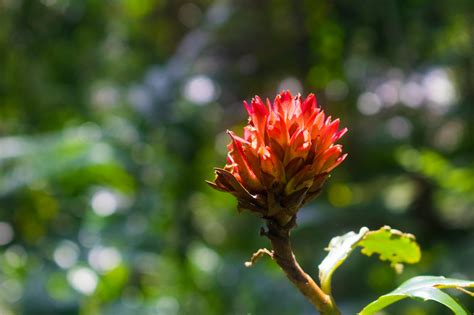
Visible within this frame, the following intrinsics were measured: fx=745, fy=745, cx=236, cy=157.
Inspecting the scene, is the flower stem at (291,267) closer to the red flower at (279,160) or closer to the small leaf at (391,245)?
the red flower at (279,160)

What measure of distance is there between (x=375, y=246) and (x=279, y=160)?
0.55 ft

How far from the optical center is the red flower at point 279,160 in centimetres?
52

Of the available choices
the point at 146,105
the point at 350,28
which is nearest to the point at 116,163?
the point at 146,105

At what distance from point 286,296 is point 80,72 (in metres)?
1.86

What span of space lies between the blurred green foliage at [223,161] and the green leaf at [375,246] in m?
1.64

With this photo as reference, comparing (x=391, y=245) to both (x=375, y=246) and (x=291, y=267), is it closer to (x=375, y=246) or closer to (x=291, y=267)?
(x=375, y=246)

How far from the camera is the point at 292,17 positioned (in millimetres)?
2861

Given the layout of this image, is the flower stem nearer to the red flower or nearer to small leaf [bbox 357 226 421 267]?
the red flower

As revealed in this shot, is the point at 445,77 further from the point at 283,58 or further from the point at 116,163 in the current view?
the point at 116,163

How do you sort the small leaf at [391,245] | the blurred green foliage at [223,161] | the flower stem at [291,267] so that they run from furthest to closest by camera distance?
the blurred green foliage at [223,161], the small leaf at [391,245], the flower stem at [291,267]

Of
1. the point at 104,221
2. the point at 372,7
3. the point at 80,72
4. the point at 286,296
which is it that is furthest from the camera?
the point at 80,72

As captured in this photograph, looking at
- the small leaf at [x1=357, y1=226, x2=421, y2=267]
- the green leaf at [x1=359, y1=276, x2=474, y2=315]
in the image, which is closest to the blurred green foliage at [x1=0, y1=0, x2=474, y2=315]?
the small leaf at [x1=357, y1=226, x2=421, y2=267]

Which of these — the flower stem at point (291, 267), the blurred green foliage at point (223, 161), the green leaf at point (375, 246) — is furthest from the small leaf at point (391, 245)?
the blurred green foliage at point (223, 161)

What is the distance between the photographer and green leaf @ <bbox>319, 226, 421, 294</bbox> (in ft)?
1.97
